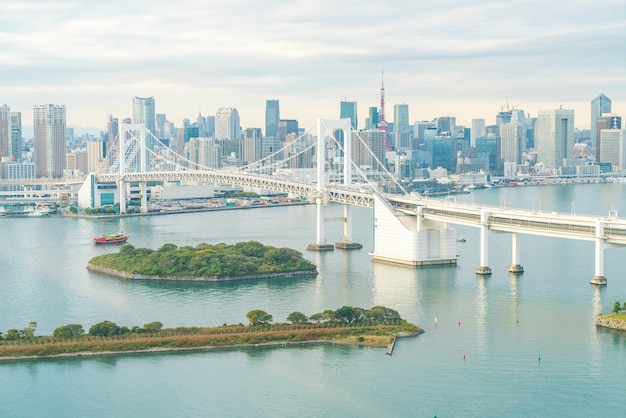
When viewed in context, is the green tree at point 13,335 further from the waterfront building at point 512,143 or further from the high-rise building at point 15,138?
the waterfront building at point 512,143

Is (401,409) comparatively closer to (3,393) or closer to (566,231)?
(3,393)

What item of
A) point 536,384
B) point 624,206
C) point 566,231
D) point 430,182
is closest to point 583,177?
point 430,182

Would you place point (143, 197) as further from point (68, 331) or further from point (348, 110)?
point (348, 110)

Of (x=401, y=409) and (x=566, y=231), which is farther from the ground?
(x=566, y=231)

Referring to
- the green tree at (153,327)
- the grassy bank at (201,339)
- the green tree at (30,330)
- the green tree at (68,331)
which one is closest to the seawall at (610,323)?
the grassy bank at (201,339)

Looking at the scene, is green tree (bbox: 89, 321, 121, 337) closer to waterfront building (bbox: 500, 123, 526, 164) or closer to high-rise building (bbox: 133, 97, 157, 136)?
waterfront building (bbox: 500, 123, 526, 164)

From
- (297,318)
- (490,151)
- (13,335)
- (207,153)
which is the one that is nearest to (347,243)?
(297,318)

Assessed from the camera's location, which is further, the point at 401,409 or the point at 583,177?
the point at 583,177
